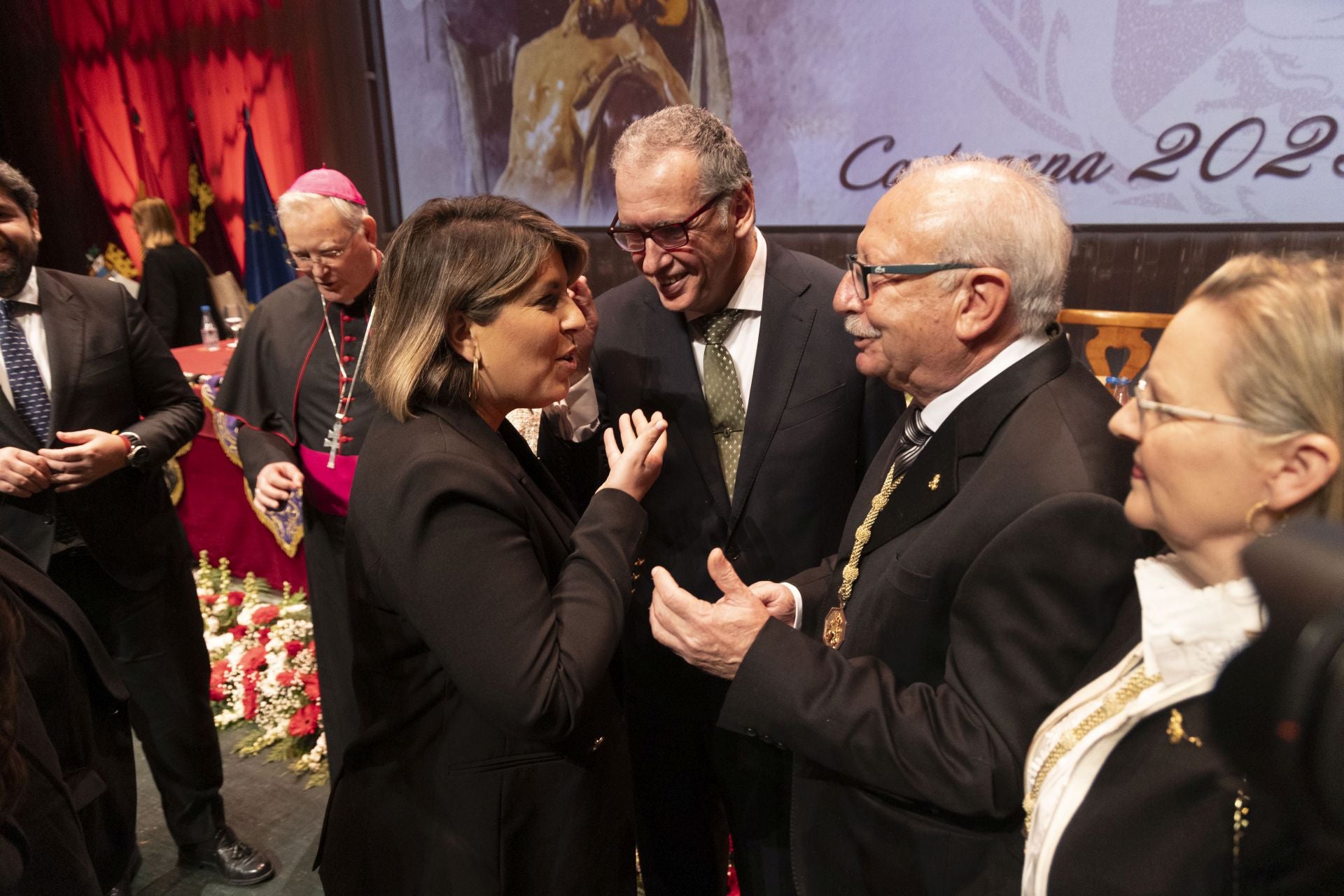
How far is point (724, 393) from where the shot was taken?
2039 millimetres

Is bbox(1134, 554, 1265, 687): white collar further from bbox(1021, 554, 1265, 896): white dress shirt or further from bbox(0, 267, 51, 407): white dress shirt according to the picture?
bbox(0, 267, 51, 407): white dress shirt

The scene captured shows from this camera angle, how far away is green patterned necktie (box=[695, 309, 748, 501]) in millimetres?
2033

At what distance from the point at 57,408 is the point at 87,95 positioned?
7.69m

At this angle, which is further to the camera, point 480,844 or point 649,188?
point 649,188

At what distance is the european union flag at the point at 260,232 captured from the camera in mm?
7480

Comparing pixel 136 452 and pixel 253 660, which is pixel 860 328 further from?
pixel 253 660

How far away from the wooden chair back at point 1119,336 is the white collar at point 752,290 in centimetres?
205

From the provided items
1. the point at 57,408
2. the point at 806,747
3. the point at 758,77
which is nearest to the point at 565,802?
the point at 806,747

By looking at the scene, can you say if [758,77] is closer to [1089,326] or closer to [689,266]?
[1089,326]

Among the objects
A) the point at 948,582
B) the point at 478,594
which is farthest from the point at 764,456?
the point at 478,594

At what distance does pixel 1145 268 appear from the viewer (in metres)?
4.41

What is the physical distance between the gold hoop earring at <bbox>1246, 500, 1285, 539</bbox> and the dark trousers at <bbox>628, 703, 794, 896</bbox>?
1228 mm

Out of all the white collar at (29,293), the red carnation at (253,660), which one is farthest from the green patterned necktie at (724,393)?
the red carnation at (253,660)

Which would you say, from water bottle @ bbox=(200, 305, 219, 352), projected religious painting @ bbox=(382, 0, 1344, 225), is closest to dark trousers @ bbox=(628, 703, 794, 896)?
projected religious painting @ bbox=(382, 0, 1344, 225)
